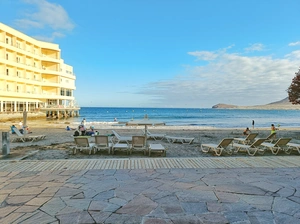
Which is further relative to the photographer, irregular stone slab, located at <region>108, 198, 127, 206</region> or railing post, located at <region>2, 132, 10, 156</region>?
railing post, located at <region>2, 132, 10, 156</region>

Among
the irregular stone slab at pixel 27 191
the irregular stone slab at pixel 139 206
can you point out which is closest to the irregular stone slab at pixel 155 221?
the irregular stone slab at pixel 139 206

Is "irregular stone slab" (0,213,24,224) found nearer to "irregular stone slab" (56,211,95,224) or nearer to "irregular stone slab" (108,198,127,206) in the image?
"irregular stone slab" (56,211,95,224)

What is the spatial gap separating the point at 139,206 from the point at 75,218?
3.12 feet

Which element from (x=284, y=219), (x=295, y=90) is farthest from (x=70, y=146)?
(x=295, y=90)

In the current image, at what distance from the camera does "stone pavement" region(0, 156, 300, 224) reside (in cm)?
326

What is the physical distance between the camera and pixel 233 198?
3924mm

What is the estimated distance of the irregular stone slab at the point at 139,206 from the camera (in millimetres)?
3377

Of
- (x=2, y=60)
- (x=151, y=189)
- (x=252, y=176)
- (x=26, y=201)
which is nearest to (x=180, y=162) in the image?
(x=252, y=176)

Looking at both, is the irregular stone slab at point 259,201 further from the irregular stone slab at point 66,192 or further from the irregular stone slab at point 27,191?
the irregular stone slab at point 27,191

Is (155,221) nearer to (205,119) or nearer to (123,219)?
(123,219)

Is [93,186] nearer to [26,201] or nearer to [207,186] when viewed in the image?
[26,201]

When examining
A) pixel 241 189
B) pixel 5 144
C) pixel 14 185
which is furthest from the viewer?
pixel 5 144

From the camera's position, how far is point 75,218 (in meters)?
3.17

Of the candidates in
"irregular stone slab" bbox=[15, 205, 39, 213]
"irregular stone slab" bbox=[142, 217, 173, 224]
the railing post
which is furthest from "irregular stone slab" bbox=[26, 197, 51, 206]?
the railing post
